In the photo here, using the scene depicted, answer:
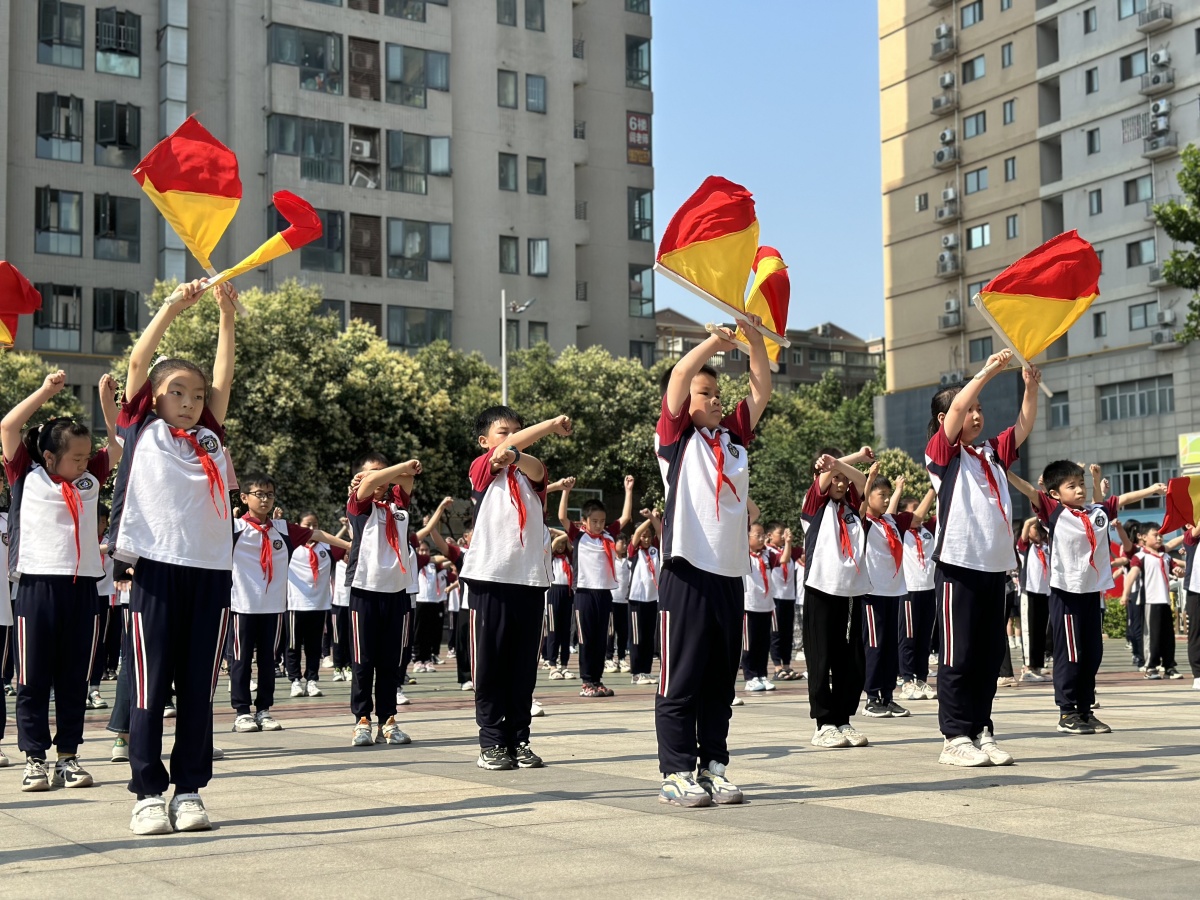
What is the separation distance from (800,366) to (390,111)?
79.9 meters

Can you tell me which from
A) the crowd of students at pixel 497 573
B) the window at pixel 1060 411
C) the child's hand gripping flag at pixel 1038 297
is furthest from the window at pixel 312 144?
the child's hand gripping flag at pixel 1038 297

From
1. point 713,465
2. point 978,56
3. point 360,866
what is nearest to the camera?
point 360,866

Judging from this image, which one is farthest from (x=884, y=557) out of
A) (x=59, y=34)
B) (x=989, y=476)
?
(x=59, y=34)

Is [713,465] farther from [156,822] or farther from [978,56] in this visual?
[978,56]

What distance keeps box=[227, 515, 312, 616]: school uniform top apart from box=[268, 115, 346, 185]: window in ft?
127

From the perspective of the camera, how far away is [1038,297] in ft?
29.9

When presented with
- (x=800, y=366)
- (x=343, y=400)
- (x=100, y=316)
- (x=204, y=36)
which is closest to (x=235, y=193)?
(x=343, y=400)

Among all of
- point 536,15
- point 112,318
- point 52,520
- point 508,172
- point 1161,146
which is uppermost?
point 536,15

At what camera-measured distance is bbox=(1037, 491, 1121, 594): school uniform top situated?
36.4 feet

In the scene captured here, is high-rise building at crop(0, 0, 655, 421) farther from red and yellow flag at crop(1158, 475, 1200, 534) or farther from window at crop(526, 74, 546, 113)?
red and yellow flag at crop(1158, 475, 1200, 534)

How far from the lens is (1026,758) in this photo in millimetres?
8742

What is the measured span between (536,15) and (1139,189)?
892 inches

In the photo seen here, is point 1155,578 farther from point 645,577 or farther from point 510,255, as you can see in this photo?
point 510,255

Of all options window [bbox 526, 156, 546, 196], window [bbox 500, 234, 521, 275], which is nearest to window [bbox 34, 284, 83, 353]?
window [bbox 500, 234, 521, 275]
